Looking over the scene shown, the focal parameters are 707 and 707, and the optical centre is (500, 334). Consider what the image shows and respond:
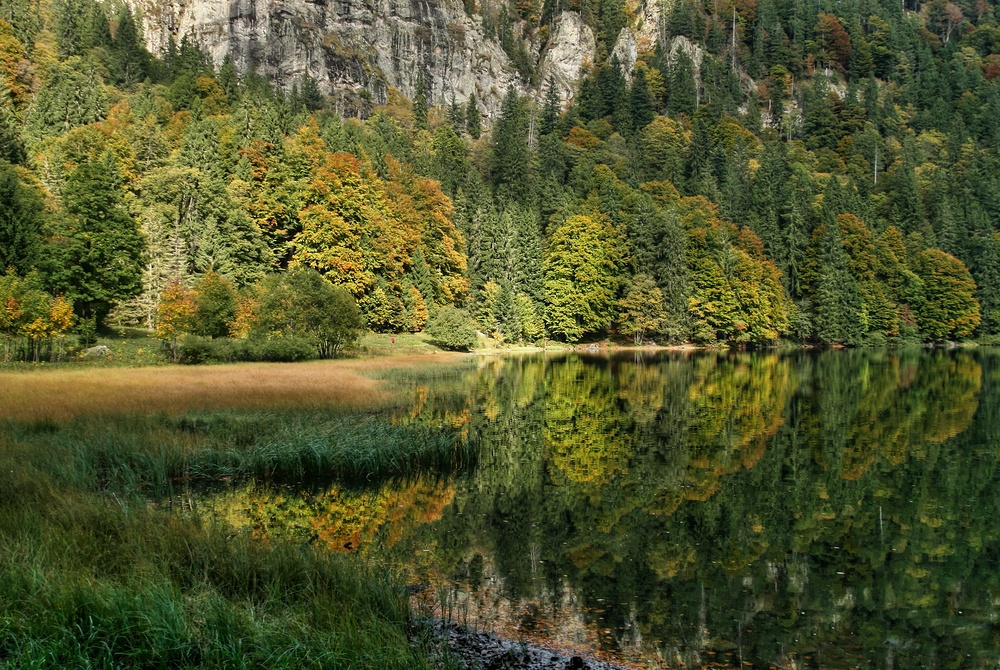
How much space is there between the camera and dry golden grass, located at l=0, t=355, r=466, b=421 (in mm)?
19875

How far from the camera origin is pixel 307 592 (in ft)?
25.3

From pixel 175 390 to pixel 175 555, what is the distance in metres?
17.8

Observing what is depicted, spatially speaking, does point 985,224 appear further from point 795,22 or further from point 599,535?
point 599,535

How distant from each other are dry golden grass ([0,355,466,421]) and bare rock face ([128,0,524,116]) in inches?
4142

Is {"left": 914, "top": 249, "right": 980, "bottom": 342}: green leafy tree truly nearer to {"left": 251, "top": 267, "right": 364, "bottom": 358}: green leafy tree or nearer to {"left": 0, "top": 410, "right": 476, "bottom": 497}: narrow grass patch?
{"left": 251, "top": 267, "right": 364, "bottom": 358}: green leafy tree

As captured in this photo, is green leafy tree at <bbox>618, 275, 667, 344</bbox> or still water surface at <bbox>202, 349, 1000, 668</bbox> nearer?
still water surface at <bbox>202, 349, 1000, 668</bbox>

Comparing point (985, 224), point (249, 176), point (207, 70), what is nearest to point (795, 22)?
point (985, 224)

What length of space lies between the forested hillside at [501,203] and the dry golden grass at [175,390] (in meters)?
8.17

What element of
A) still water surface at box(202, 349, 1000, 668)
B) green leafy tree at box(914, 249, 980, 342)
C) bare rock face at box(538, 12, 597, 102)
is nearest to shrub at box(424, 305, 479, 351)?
still water surface at box(202, 349, 1000, 668)

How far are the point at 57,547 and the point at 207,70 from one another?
109m

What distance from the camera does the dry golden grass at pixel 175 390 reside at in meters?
19.9

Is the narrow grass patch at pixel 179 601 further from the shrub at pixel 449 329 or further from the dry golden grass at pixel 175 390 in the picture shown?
the shrub at pixel 449 329

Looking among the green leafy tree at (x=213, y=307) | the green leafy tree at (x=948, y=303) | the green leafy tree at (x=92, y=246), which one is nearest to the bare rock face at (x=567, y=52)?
the green leafy tree at (x=948, y=303)

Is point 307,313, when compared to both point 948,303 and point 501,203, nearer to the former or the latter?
point 501,203
